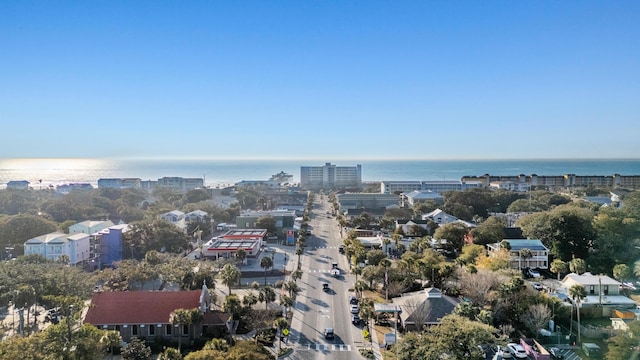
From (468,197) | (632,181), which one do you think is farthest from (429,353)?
(632,181)

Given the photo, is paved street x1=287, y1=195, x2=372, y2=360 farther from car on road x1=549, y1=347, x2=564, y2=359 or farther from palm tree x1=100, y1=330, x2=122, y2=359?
car on road x1=549, y1=347, x2=564, y2=359

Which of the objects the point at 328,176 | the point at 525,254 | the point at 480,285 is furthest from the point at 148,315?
the point at 328,176

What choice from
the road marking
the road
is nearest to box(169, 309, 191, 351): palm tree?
the road

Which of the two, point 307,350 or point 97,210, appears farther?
point 97,210

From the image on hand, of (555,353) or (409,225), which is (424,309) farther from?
(409,225)

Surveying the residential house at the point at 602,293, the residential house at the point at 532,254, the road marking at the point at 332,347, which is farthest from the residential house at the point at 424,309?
the residential house at the point at 532,254

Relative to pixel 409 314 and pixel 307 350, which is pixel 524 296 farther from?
pixel 307 350

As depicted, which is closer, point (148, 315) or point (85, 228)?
point (148, 315)
